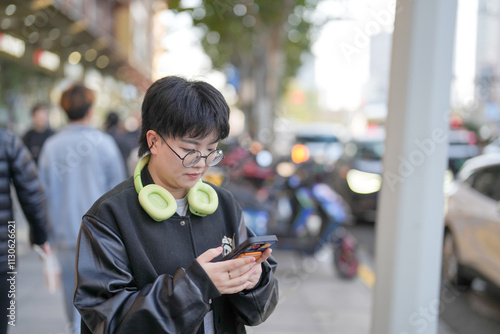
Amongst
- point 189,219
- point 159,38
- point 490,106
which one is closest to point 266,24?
point 189,219

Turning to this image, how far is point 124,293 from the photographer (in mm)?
1714

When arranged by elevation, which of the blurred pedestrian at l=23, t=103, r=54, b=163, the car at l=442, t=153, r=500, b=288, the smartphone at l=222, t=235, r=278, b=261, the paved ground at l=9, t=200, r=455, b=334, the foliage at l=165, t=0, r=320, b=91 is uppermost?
the foliage at l=165, t=0, r=320, b=91

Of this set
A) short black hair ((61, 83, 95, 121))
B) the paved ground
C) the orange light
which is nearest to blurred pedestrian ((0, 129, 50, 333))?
short black hair ((61, 83, 95, 121))

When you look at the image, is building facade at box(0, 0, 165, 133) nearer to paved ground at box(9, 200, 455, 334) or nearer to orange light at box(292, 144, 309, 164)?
paved ground at box(9, 200, 455, 334)

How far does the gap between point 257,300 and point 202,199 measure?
0.38m

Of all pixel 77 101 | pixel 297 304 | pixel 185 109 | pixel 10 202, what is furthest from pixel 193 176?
pixel 297 304

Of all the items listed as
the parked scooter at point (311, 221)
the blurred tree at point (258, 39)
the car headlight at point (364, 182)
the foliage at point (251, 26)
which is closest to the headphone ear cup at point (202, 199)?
the foliage at point (251, 26)

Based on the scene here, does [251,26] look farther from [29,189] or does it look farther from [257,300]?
[257,300]

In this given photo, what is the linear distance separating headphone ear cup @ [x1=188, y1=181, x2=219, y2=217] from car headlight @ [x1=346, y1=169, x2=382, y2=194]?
30.6 ft

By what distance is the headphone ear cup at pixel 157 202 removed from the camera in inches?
70.2

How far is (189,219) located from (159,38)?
58.4 meters

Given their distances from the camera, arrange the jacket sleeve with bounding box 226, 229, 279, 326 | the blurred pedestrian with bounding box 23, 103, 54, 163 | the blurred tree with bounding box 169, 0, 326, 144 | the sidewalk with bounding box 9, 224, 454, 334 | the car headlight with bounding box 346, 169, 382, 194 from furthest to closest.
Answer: the blurred tree with bounding box 169, 0, 326, 144 → the car headlight with bounding box 346, 169, 382, 194 → the blurred pedestrian with bounding box 23, 103, 54, 163 → the sidewalk with bounding box 9, 224, 454, 334 → the jacket sleeve with bounding box 226, 229, 279, 326

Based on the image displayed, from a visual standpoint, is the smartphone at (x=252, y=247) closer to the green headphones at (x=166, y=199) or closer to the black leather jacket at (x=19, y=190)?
the green headphones at (x=166, y=199)

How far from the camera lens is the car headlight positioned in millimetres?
11086
